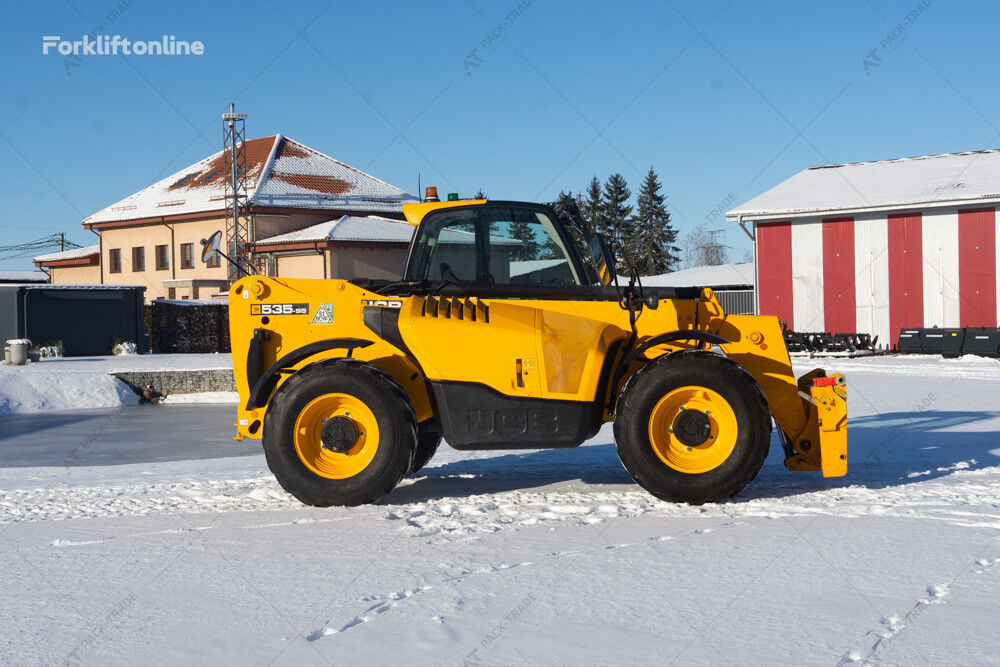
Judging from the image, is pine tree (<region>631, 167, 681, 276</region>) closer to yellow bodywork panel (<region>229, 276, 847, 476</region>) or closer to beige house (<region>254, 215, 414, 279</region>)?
beige house (<region>254, 215, 414, 279</region>)

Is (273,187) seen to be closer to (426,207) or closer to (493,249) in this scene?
(426,207)

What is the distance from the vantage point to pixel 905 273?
99.6ft

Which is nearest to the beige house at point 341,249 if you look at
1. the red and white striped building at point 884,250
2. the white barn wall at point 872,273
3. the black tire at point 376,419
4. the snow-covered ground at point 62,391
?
the red and white striped building at point 884,250

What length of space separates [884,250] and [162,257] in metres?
34.2

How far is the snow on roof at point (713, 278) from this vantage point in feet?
143

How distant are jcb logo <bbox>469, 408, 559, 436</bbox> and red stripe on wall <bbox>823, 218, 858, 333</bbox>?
26.4 metres

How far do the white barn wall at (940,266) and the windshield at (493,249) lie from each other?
83.1 ft

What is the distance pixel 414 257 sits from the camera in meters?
7.70

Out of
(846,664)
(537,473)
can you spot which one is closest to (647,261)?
(537,473)

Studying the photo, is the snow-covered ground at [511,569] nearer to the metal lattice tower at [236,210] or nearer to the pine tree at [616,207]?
the metal lattice tower at [236,210]

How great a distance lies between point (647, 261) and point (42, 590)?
2723 inches

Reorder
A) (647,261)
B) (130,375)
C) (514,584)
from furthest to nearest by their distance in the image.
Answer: (647,261) → (130,375) → (514,584)

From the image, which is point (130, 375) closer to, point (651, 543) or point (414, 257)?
point (414, 257)

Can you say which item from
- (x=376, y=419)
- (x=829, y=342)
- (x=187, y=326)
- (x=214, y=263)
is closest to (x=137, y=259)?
(x=214, y=263)
